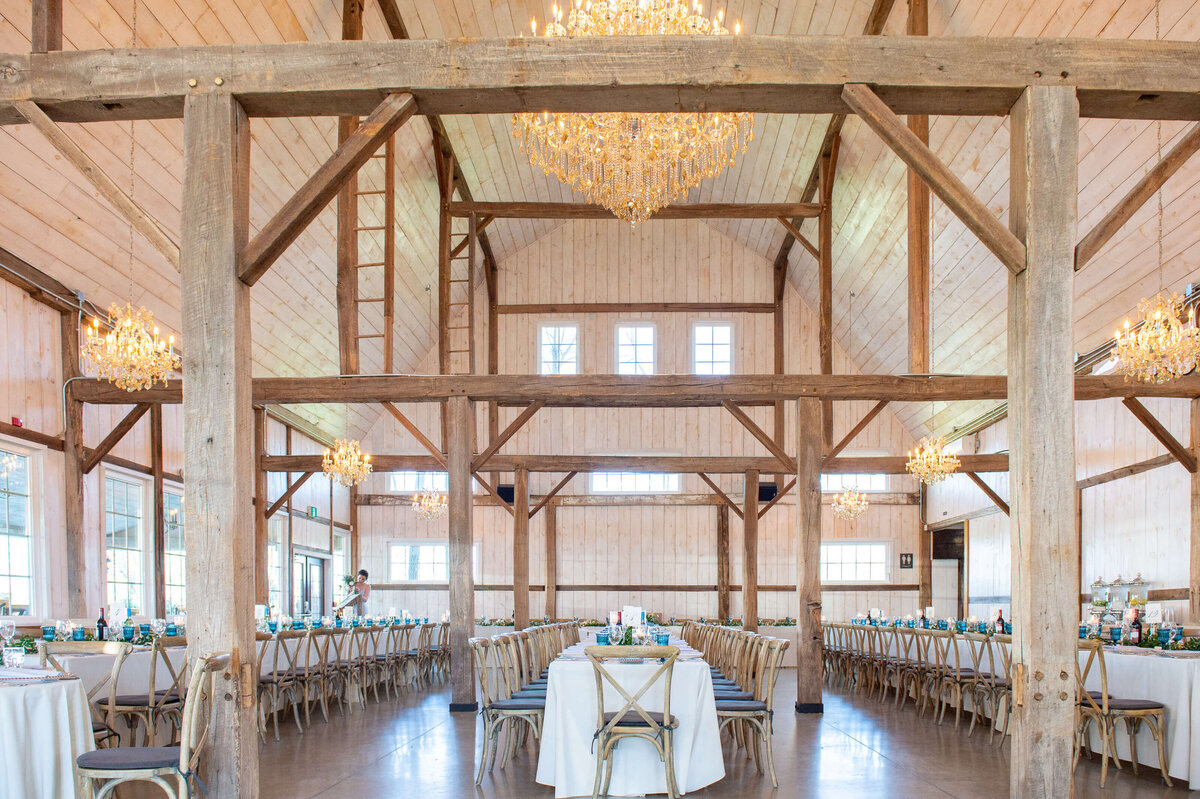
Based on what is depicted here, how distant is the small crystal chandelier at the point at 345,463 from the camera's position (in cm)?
1249

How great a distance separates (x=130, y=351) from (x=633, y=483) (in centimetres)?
1250

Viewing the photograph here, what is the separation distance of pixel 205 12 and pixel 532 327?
10837 millimetres

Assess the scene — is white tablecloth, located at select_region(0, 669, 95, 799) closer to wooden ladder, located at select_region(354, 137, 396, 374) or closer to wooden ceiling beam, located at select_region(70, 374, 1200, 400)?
wooden ceiling beam, located at select_region(70, 374, 1200, 400)

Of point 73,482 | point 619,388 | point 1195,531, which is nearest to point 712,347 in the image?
point 619,388

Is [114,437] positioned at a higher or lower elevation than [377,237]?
lower

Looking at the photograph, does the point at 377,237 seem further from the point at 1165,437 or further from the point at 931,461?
the point at 1165,437

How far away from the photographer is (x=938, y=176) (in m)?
4.71

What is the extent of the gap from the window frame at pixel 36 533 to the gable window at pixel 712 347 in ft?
38.1

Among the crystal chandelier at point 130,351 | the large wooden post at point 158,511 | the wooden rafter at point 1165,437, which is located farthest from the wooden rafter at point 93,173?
the wooden rafter at point 1165,437

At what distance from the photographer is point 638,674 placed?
5961 millimetres

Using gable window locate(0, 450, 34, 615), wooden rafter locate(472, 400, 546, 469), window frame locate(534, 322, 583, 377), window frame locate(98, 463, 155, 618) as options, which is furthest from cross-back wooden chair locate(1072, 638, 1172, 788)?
window frame locate(534, 322, 583, 377)

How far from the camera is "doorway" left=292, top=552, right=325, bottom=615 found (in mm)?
16250

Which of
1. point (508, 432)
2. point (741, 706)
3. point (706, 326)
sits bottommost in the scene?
point (741, 706)

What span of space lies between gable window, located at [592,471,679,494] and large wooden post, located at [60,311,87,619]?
1046 cm
